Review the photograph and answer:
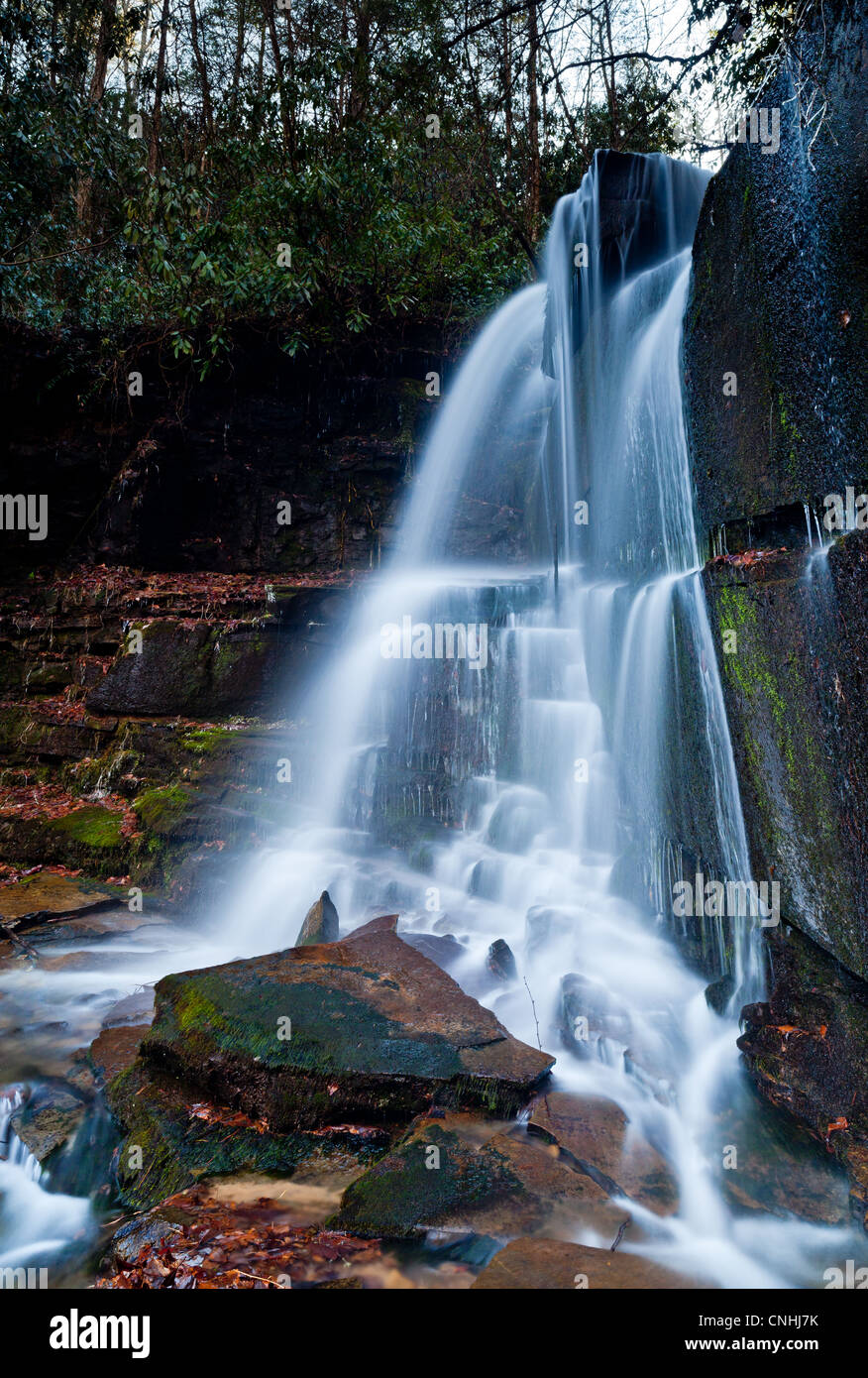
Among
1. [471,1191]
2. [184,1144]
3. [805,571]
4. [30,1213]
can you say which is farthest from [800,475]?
[30,1213]

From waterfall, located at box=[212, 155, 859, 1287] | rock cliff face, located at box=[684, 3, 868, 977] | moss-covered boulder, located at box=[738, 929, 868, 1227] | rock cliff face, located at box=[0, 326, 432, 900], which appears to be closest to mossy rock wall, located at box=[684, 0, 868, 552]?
rock cliff face, located at box=[684, 3, 868, 977]

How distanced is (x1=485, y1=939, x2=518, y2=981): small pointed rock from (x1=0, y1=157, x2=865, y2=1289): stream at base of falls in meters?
0.10

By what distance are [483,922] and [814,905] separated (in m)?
3.20

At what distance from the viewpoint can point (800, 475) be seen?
162 inches

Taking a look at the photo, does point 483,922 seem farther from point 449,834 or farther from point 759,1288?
point 759,1288

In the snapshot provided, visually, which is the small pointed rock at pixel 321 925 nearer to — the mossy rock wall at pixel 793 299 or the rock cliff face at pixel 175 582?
the rock cliff face at pixel 175 582

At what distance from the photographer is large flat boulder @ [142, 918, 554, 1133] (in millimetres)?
3711

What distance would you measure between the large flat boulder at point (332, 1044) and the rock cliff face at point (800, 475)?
79.2 inches

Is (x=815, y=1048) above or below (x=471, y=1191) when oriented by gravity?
above

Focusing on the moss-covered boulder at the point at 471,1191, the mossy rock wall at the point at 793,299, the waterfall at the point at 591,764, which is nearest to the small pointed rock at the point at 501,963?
the waterfall at the point at 591,764

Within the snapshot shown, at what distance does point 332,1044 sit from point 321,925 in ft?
6.27

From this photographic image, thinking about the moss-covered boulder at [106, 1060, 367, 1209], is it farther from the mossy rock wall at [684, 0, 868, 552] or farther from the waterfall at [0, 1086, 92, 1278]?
the mossy rock wall at [684, 0, 868, 552]

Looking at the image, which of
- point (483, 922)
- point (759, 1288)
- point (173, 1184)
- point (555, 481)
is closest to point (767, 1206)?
point (759, 1288)

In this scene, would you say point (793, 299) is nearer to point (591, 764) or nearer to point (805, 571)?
point (805, 571)
